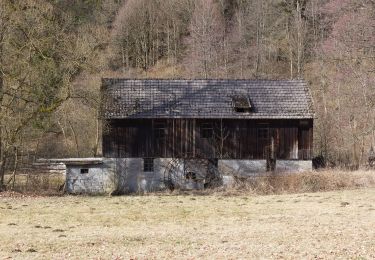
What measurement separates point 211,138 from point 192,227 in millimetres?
17354

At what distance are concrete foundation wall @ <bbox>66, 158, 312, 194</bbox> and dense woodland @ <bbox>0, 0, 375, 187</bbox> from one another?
3895 millimetres

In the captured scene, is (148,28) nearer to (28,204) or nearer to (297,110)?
(297,110)

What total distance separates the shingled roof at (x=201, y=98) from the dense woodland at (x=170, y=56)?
2.29m

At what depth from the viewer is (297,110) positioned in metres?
35.5

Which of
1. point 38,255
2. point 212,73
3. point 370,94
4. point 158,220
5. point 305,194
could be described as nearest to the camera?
point 38,255

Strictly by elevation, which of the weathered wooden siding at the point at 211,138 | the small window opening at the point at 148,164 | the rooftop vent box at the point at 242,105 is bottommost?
the small window opening at the point at 148,164

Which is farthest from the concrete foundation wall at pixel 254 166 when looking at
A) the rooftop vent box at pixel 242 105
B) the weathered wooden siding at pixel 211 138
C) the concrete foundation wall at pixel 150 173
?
the rooftop vent box at pixel 242 105

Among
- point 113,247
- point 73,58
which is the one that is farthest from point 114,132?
point 113,247

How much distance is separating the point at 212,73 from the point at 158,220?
40440 millimetres

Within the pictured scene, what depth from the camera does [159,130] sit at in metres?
35.5

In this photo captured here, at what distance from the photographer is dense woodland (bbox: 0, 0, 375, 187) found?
30641 mm

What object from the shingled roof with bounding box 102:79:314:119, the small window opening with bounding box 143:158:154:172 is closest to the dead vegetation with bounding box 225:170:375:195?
the shingled roof with bounding box 102:79:314:119

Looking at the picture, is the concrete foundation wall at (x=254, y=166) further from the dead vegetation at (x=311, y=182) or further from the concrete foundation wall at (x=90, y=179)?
the concrete foundation wall at (x=90, y=179)

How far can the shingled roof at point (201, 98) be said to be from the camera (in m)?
35.2
